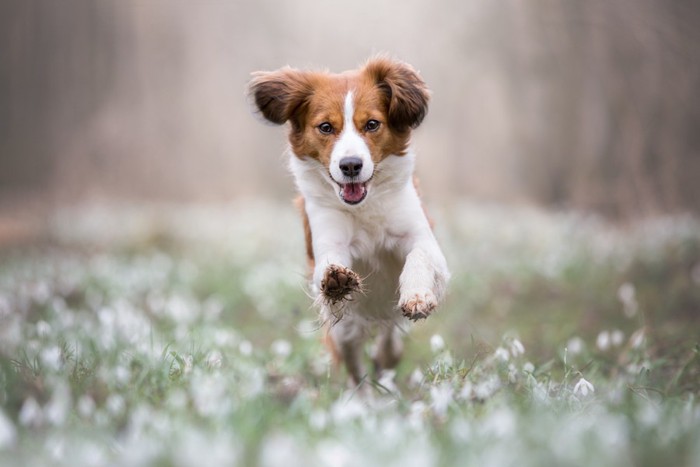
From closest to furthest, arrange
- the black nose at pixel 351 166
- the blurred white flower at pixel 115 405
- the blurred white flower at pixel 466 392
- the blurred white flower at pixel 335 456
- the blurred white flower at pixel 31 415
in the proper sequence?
the blurred white flower at pixel 335 456, the blurred white flower at pixel 31 415, the blurred white flower at pixel 115 405, the blurred white flower at pixel 466 392, the black nose at pixel 351 166

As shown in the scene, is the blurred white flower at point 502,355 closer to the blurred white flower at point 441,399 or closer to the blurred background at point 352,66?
the blurred white flower at point 441,399

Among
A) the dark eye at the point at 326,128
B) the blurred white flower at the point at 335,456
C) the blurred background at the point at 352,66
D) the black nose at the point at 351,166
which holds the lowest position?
the blurred background at the point at 352,66

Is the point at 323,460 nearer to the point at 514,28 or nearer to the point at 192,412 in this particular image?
the point at 192,412

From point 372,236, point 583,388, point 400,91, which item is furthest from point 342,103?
point 583,388

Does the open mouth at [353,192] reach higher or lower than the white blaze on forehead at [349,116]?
lower

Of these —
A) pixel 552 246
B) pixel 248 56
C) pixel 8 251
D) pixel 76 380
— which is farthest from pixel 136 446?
pixel 248 56

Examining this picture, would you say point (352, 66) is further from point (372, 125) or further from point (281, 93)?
point (372, 125)

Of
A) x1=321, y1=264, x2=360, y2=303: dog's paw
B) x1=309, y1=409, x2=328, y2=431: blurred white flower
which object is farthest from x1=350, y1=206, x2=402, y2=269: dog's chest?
x1=309, y1=409, x2=328, y2=431: blurred white flower

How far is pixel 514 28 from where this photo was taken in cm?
1166

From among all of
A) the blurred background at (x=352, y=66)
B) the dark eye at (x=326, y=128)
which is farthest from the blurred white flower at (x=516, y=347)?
the blurred background at (x=352, y=66)

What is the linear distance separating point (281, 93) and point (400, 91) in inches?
32.3

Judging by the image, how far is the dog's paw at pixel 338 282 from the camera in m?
4.01

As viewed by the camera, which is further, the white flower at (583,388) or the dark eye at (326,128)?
the dark eye at (326,128)

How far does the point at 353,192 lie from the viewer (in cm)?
454
